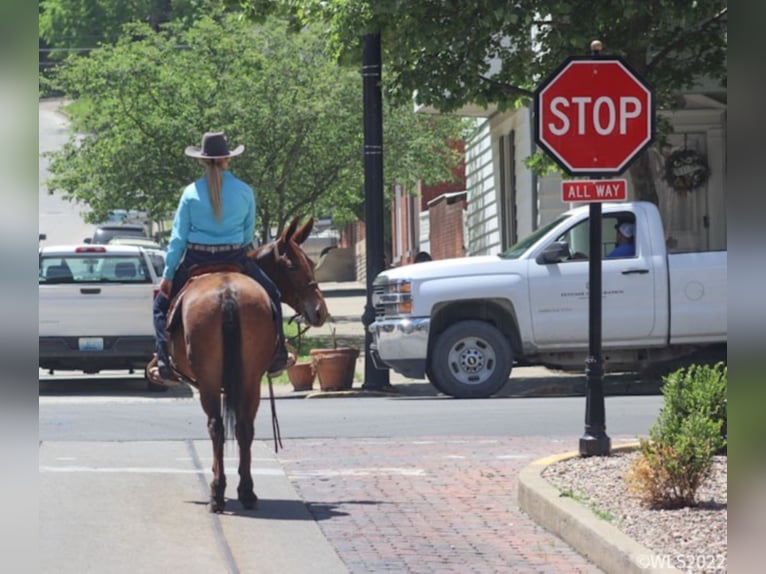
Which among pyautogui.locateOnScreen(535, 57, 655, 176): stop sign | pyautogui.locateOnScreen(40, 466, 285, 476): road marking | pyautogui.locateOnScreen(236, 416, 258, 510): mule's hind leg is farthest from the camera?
pyautogui.locateOnScreen(40, 466, 285, 476): road marking

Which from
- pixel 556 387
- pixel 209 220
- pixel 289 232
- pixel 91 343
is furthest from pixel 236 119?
pixel 209 220

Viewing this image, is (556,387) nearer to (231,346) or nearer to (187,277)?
(187,277)

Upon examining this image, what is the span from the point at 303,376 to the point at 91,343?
3167mm

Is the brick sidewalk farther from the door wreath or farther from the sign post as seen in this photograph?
the door wreath

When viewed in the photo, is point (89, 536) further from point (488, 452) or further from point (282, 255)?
point (488, 452)

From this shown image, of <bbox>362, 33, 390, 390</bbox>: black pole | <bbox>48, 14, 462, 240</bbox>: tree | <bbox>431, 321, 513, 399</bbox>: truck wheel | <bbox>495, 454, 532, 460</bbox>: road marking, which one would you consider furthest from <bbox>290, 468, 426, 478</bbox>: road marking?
<bbox>48, 14, 462, 240</bbox>: tree

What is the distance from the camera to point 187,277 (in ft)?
30.2

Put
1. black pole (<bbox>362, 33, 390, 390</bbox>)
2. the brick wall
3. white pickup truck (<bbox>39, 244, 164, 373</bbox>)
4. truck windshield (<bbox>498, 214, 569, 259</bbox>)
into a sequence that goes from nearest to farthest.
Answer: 1. truck windshield (<bbox>498, 214, 569, 259</bbox>)
2. white pickup truck (<bbox>39, 244, 164, 373</bbox>)
3. black pole (<bbox>362, 33, 390, 390</bbox>)
4. the brick wall

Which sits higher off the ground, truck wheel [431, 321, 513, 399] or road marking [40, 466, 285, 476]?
truck wheel [431, 321, 513, 399]

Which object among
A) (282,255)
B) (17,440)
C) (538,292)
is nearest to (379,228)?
(538,292)

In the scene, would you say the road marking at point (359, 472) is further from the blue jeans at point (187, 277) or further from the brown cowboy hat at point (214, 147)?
the brown cowboy hat at point (214, 147)

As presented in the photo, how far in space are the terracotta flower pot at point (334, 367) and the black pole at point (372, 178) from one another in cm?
23

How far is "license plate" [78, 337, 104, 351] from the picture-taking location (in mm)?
18906

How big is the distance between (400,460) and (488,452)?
2.97 ft
